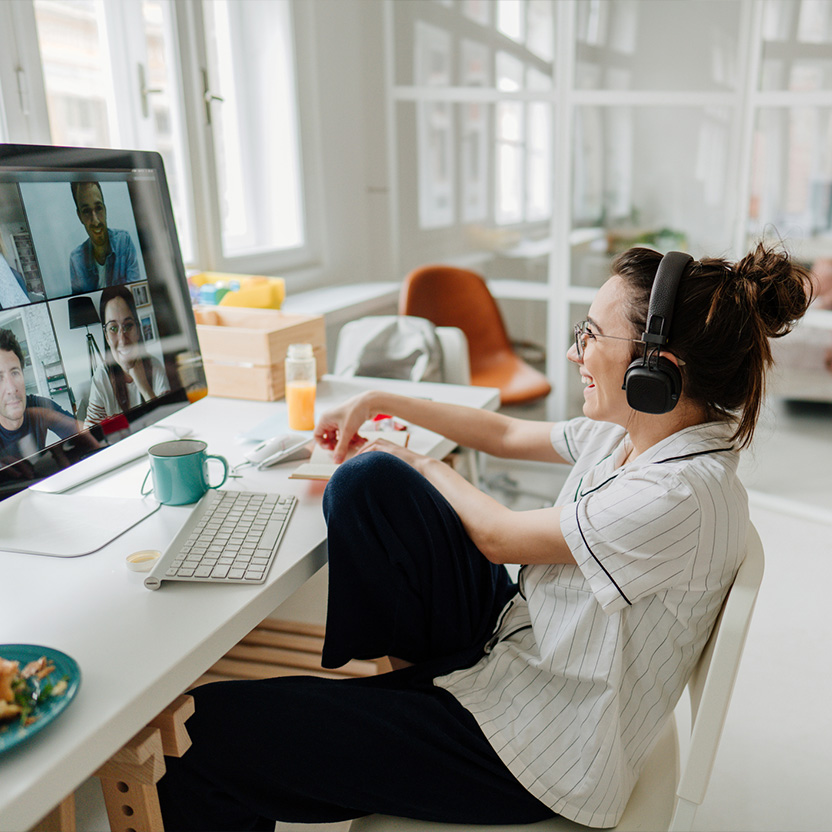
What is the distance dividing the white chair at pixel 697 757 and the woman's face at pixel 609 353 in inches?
9.5

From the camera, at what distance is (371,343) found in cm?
234

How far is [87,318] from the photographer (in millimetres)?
1070

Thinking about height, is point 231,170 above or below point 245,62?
below

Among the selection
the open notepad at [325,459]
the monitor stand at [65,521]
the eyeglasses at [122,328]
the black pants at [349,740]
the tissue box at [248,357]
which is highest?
the eyeglasses at [122,328]

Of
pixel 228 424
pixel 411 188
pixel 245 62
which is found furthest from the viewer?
pixel 411 188

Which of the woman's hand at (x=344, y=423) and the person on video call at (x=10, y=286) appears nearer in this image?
the person on video call at (x=10, y=286)

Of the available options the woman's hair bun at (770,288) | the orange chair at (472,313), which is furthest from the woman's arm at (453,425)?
the orange chair at (472,313)

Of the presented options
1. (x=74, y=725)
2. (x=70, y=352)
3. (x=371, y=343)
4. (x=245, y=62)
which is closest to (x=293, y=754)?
(x=74, y=725)

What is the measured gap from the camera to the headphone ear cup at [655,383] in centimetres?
A: 95

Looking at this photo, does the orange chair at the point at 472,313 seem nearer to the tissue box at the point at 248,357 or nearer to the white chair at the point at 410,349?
the white chair at the point at 410,349

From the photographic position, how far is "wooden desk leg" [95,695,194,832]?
2.50ft

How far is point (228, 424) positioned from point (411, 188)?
2.15 meters

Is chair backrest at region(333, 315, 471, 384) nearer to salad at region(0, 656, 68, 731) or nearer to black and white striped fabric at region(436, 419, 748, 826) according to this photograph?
black and white striped fabric at region(436, 419, 748, 826)

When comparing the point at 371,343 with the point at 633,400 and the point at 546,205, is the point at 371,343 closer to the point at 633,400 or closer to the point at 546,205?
the point at 546,205
